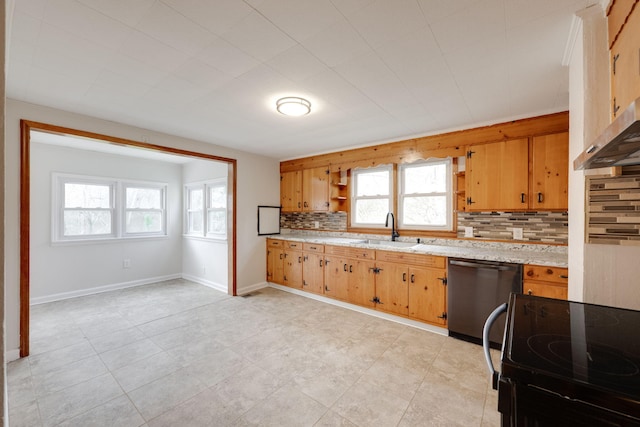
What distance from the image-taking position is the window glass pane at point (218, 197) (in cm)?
496

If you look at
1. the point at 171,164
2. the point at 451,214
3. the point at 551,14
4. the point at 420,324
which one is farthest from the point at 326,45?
the point at 171,164

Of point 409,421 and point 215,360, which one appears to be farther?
point 215,360

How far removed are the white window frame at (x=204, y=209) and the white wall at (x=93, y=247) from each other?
188mm

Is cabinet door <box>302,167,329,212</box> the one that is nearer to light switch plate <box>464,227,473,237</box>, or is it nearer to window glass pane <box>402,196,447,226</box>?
window glass pane <box>402,196,447,226</box>

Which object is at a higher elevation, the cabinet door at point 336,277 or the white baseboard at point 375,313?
the cabinet door at point 336,277

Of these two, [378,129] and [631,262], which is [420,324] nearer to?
[631,262]

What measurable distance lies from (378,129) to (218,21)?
226cm

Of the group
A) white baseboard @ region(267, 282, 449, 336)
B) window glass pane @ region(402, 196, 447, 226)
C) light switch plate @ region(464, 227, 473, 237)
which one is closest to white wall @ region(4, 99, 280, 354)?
white baseboard @ region(267, 282, 449, 336)

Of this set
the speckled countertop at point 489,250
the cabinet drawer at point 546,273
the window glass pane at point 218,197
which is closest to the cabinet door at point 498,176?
the speckled countertop at point 489,250

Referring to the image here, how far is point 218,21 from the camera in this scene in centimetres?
145

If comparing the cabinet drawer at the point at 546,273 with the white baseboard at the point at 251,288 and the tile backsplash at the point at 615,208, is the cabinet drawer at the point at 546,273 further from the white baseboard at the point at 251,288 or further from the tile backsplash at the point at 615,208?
the white baseboard at the point at 251,288

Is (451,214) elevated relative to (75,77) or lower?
lower

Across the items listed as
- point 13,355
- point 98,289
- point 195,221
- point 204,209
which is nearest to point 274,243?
point 204,209

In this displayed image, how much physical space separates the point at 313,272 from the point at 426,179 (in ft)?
7.07
